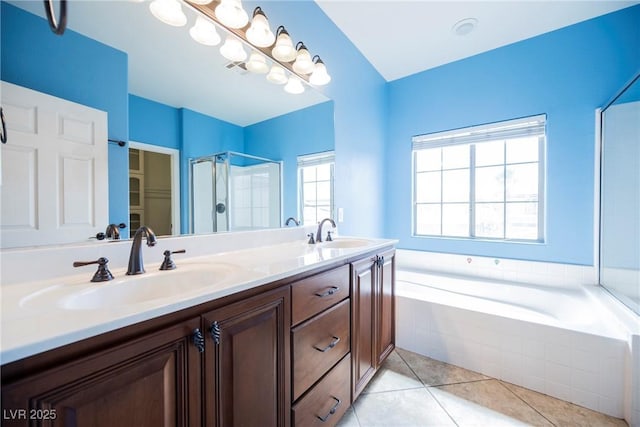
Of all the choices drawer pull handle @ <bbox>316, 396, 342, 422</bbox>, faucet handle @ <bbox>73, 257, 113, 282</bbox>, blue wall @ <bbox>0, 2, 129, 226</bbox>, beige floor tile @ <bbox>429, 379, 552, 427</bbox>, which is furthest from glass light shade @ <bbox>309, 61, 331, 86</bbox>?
beige floor tile @ <bbox>429, 379, 552, 427</bbox>

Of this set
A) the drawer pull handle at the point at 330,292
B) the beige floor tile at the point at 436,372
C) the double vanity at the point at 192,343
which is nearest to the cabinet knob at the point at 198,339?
the double vanity at the point at 192,343

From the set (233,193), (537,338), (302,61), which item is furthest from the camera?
(302,61)

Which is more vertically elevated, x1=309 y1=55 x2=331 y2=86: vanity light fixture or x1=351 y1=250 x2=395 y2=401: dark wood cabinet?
x1=309 y1=55 x2=331 y2=86: vanity light fixture

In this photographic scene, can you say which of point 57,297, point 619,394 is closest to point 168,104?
point 57,297

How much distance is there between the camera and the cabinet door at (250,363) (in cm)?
69

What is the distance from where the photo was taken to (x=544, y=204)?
2.25m

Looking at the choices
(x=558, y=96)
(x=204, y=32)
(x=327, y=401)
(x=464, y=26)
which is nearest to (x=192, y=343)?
(x=327, y=401)

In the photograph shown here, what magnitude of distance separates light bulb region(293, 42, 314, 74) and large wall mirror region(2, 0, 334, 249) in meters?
0.22

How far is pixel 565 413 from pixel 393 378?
91 centimetres

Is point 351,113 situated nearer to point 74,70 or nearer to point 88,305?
point 74,70

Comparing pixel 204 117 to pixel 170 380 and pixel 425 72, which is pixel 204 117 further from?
pixel 425 72

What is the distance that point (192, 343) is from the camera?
2.11ft

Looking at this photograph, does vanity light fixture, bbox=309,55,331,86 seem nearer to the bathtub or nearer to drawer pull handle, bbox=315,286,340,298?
drawer pull handle, bbox=315,286,340,298

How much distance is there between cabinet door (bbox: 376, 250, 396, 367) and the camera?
1591 mm
